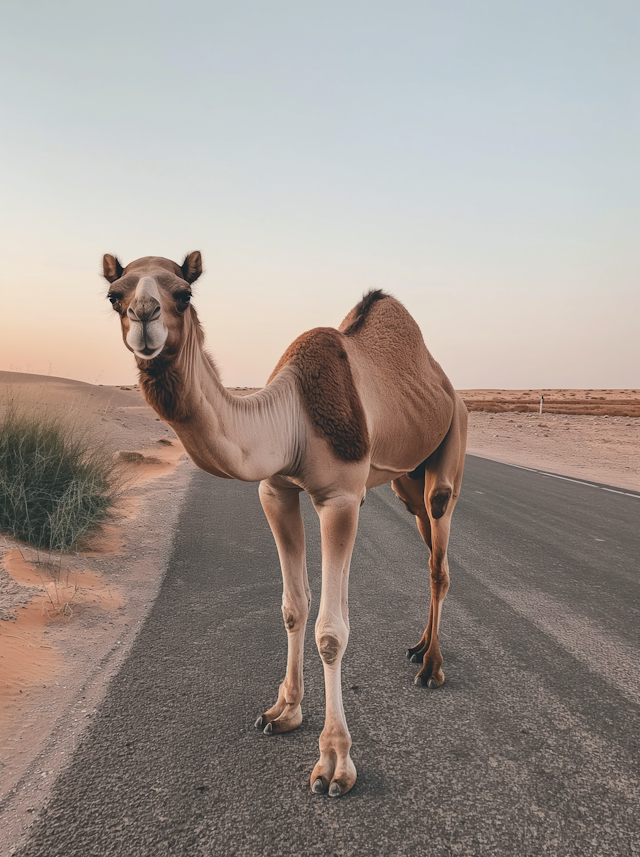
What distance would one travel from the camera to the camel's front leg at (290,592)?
2840mm

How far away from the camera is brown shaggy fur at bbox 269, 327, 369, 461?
2.52 m

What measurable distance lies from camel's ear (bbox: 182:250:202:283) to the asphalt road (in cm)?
213

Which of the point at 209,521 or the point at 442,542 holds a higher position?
the point at 442,542

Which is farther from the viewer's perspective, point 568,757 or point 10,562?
point 10,562

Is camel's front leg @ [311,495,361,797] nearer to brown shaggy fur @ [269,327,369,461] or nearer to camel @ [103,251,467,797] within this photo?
camel @ [103,251,467,797]

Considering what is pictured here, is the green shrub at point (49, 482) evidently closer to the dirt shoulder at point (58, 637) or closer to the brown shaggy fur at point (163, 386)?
the dirt shoulder at point (58, 637)

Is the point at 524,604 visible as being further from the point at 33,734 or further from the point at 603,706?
the point at 33,734

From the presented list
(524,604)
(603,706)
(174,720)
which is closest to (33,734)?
(174,720)

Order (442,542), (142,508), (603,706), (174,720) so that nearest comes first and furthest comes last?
(174,720)
(603,706)
(442,542)
(142,508)

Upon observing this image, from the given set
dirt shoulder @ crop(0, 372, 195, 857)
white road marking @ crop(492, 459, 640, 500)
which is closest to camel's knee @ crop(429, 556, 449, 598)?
dirt shoulder @ crop(0, 372, 195, 857)

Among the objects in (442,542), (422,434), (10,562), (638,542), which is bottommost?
(638,542)

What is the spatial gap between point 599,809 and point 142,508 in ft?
23.9

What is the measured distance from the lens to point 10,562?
4805 millimetres

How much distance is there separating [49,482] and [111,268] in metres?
5.29
